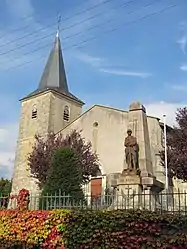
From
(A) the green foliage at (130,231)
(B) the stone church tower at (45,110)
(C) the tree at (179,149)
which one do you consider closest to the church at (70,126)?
(B) the stone church tower at (45,110)

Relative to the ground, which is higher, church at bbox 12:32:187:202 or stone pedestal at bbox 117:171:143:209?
church at bbox 12:32:187:202

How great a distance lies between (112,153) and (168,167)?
6859mm

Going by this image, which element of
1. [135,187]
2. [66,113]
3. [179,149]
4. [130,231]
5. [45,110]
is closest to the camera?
[130,231]

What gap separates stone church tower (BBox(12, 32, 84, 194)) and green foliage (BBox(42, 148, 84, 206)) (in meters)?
19.8

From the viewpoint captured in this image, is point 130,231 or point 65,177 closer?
point 130,231

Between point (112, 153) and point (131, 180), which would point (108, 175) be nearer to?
point (112, 153)

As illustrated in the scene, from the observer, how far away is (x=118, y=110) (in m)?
32.4

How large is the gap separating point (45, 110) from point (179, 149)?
1710cm

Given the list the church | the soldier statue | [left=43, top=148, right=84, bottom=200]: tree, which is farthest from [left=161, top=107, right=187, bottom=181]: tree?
the soldier statue

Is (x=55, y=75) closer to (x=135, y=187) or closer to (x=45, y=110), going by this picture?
(x=45, y=110)

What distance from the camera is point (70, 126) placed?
115 ft

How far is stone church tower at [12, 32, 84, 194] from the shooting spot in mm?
37750

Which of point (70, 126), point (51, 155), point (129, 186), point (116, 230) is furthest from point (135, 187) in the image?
point (70, 126)

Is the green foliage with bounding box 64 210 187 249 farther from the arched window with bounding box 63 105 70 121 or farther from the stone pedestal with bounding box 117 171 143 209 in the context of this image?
the arched window with bounding box 63 105 70 121
